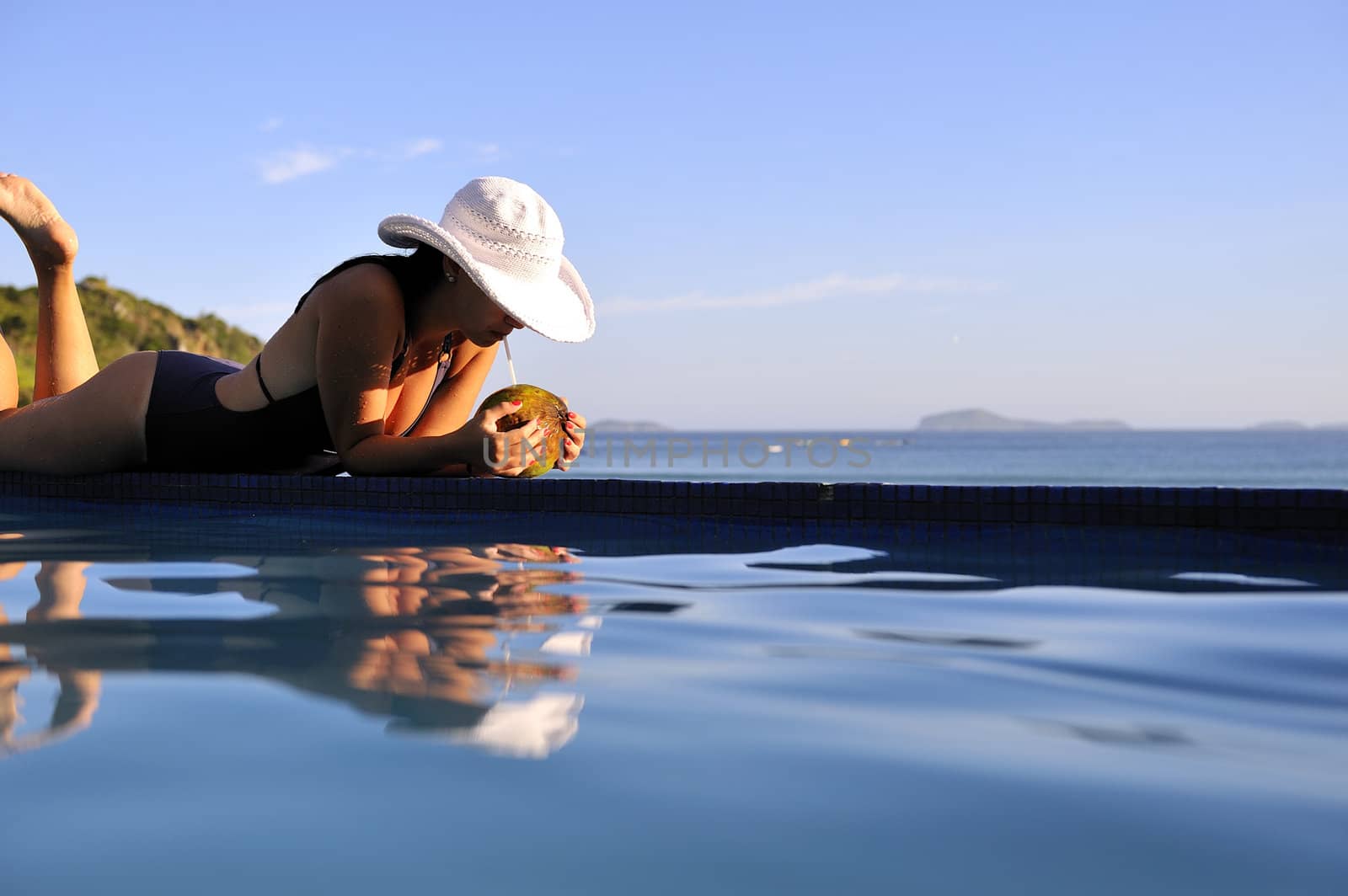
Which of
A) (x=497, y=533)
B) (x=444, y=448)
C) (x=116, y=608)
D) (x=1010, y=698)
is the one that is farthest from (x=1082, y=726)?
(x=444, y=448)

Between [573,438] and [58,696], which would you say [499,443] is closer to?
[573,438]

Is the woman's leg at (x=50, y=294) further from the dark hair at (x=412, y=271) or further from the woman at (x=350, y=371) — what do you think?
the dark hair at (x=412, y=271)

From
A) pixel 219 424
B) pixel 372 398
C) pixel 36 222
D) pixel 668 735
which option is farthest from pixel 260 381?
pixel 668 735

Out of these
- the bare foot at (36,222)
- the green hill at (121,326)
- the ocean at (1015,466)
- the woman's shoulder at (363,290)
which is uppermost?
the green hill at (121,326)

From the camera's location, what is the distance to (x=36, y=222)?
5664 mm

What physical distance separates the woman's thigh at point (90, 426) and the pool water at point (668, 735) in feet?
8.24

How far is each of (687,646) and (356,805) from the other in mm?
974

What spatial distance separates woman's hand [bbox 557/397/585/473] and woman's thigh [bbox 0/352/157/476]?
→ 6.44 ft

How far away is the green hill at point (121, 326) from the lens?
65438mm

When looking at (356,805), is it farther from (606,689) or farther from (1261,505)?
(1261,505)

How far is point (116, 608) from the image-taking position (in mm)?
2547

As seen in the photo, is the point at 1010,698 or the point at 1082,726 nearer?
the point at 1082,726

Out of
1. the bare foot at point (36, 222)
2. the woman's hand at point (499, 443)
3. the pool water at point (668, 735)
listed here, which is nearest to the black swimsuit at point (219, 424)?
the woman's hand at point (499, 443)

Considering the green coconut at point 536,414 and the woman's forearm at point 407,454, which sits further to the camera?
the green coconut at point 536,414
